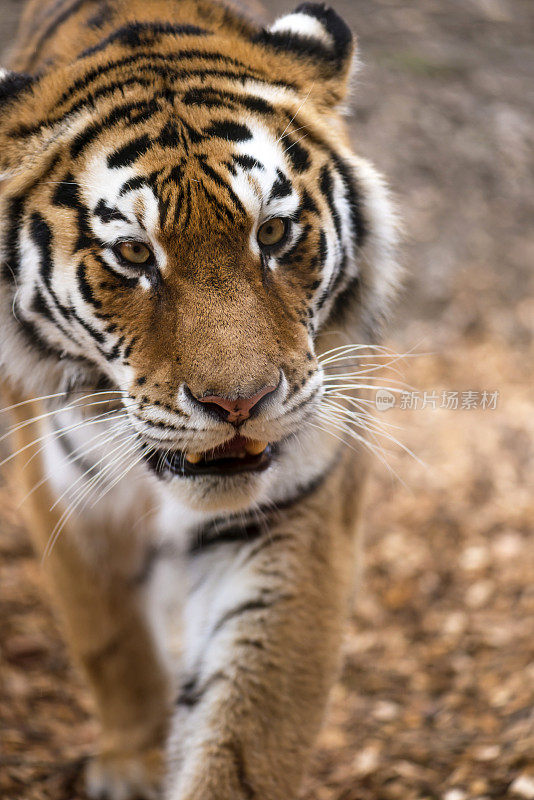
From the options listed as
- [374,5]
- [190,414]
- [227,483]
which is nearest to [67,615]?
[227,483]

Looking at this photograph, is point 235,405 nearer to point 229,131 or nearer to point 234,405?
point 234,405

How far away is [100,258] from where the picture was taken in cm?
163

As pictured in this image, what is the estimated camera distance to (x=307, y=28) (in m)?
1.88

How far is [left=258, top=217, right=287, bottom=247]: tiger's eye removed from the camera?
163 cm

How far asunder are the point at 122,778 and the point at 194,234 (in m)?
1.65

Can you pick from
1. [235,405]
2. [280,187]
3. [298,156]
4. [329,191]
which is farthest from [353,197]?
[235,405]

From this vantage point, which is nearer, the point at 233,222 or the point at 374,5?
the point at 233,222

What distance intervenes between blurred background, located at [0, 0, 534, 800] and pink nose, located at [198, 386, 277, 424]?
0.90m

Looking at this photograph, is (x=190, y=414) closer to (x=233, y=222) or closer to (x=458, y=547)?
(x=233, y=222)

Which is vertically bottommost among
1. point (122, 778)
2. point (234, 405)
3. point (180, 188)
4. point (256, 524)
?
point (122, 778)

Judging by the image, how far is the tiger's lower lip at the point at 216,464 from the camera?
169 cm

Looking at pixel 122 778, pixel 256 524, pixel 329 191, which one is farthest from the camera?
pixel 122 778

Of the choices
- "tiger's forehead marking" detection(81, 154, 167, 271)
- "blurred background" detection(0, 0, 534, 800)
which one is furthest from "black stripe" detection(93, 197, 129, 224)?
"blurred background" detection(0, 0, 534, 800)

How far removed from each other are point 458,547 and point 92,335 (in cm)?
241
